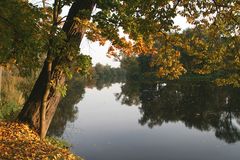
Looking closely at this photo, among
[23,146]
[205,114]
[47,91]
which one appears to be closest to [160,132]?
[205,114]

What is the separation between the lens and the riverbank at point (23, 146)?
33.2 feet

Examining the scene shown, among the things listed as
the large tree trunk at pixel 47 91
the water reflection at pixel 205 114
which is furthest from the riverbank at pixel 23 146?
the water reflection at pixel 205 114

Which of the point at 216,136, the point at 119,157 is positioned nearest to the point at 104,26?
the point at 119,157

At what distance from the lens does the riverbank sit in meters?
10.1

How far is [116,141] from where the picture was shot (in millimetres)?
24328

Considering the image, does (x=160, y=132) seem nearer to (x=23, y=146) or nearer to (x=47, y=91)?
(x=47, y=91)

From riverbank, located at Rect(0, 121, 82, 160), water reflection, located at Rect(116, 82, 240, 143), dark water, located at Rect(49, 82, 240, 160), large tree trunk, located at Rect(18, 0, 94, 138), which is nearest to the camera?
riverbank, located at Rect(0, 121, 82, 160)

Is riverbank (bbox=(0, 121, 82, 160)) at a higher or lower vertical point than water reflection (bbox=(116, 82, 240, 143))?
lower

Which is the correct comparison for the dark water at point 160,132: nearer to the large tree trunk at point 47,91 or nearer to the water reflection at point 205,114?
the water reflection at point 205,114

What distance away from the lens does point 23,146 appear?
1086 cm

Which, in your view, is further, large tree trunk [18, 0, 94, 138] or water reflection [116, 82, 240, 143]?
water reflection [116, 82, 240, 143]

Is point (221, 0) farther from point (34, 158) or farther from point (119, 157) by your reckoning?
point (119, 157)

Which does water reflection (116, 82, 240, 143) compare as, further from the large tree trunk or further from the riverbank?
the riverbank

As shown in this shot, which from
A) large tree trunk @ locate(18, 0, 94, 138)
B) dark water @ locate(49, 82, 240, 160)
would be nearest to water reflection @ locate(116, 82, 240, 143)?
dark water @ locate(49, 82, 240, 160)
